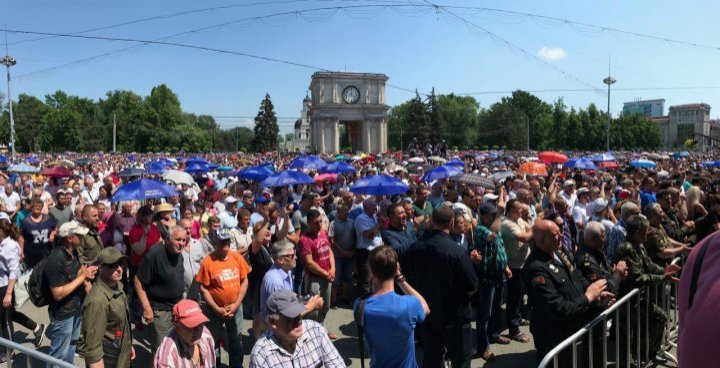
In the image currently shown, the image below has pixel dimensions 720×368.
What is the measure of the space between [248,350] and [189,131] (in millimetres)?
97814

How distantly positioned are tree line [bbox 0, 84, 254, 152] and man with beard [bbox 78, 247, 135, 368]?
9609 centimetres

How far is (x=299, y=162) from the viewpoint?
1766 centimetres

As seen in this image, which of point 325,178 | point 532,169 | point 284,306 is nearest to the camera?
point 284,306

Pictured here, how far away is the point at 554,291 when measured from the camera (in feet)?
13.6

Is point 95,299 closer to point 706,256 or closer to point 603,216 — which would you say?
point 706,256

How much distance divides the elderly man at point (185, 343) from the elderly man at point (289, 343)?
23.5 inches

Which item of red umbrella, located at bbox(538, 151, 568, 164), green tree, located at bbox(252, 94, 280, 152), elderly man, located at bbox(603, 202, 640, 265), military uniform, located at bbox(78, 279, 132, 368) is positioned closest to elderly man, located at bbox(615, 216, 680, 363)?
elderly man, located at bbox(603, 202, 640, 265)

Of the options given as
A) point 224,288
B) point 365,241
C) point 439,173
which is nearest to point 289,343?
point 224,288

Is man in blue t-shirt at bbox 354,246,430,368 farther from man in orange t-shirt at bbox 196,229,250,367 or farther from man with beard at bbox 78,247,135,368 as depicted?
man with beard at bbox 78,247,135,368

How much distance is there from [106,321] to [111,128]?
110029 millimetres

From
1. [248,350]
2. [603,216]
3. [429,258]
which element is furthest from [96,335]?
[603,216]

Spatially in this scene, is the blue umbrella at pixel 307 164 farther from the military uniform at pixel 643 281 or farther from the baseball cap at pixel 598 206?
the military uniform at pixel 643 281

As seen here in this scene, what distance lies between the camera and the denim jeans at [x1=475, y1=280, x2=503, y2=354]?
602 centimetres

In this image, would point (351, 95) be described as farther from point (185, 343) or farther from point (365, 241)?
point (185, 343)
